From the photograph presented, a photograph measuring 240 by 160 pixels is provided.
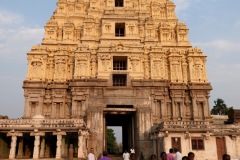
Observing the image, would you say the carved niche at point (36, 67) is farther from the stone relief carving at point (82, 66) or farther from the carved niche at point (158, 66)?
the carved niche at point (158, 66)

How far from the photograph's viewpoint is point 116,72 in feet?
118

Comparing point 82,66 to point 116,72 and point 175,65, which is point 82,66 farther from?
point 175,65

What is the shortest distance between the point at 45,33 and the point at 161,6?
1827 cm

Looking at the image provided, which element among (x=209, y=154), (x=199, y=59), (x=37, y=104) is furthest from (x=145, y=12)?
(x=209, y=154)

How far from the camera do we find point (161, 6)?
43312 mm

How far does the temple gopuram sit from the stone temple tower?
12cm

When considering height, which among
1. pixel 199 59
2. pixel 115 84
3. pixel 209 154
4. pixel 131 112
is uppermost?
pixel 199 59

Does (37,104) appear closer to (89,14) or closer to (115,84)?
(115,84)

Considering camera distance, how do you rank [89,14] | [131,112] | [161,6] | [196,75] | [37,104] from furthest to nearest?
[161,6] < [89,14] < [196,75] < [37,104] < [131,112]

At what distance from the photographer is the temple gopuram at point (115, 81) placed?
28.8 metres

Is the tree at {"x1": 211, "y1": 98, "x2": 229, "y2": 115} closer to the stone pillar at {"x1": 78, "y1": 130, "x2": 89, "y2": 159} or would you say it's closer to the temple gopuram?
the temple gopuram

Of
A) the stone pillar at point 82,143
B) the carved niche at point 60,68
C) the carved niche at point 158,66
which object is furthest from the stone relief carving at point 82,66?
the stone pillar at point 82,143

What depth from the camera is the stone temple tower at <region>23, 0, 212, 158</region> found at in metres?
33.2

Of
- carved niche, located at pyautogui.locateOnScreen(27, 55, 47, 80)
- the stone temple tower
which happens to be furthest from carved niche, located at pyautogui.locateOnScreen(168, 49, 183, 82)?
carved niche, located at pyautogui.locateOnScreen(27, 55, 47, 80)
